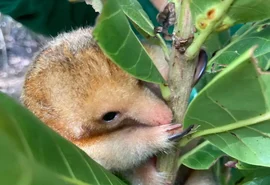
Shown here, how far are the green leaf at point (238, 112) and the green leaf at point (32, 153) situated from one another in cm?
19

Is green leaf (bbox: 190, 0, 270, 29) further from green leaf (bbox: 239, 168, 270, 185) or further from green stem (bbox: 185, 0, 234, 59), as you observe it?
green leaf (bbox: 239, 168, 270, 185)

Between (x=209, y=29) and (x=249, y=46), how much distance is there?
0.17 metres

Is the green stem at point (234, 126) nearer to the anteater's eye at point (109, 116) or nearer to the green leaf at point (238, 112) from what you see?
the green leaf at point (238, 112)

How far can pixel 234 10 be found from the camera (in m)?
0.72

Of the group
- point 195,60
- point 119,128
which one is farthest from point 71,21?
point 195,60

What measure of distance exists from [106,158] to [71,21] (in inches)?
65.1

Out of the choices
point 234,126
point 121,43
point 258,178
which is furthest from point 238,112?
point 258,178

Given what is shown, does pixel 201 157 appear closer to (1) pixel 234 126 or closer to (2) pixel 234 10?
(1) pixel 234 126

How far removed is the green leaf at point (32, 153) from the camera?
1.41 ft

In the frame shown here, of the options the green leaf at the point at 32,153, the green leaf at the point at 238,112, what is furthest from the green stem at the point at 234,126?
the green leaf at the point at 32,153

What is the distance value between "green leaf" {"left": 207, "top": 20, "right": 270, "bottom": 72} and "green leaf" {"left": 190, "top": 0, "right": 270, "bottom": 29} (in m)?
0.12

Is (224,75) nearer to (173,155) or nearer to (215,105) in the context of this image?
(215,105)

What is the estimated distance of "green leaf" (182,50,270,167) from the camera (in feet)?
1.95

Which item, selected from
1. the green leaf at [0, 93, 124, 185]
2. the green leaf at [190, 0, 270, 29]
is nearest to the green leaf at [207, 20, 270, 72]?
the green leaf at [190, 0, 270, 29]
